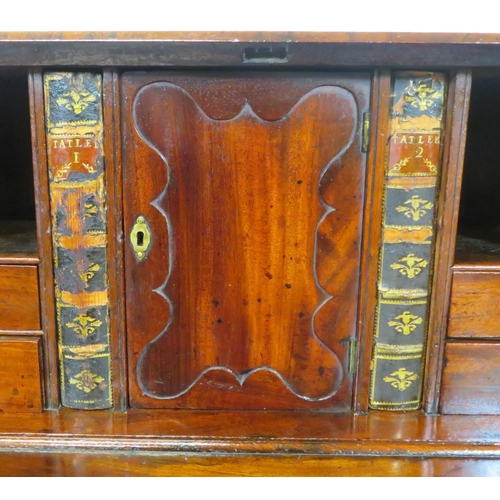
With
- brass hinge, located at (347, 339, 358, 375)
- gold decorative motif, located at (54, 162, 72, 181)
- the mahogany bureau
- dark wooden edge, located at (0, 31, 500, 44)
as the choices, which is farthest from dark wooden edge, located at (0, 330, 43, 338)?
brass hinge, located at (347, 339, 358, 375)

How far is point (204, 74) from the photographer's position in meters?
1.37

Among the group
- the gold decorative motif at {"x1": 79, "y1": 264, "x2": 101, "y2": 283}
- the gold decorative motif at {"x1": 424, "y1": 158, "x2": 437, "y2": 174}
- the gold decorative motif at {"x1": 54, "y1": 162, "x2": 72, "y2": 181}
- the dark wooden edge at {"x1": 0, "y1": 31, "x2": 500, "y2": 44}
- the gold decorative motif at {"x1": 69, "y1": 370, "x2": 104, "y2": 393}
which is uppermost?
the dark wooden edge at {"x1": 0, "y1": 31, "x2": 500, "y2": 44}

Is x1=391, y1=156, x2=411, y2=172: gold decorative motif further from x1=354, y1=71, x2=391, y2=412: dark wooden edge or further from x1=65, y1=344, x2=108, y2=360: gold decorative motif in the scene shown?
x1=65, y1=344, x2=108, y2=360: gold decorative motif

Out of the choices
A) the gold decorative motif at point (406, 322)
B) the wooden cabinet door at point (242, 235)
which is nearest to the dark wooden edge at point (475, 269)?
the gold decorative motif at point (406, 322)

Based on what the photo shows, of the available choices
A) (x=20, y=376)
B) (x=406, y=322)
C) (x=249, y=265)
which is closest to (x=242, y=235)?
(x=249, y=265)

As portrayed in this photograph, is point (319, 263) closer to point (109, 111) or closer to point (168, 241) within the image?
point (168, 241)

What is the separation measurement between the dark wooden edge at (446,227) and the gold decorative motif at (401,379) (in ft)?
0.14

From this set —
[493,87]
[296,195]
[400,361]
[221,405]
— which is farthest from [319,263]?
[493,87]

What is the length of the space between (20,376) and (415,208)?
1.16m

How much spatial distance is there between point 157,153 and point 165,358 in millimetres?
564

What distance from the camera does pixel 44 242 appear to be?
4.75ft

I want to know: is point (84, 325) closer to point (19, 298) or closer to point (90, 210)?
point (19, 298)

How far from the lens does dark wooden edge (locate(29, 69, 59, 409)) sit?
4.50 ft

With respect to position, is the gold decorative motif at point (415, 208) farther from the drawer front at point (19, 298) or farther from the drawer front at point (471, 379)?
the drawer front at point (19, 298)
